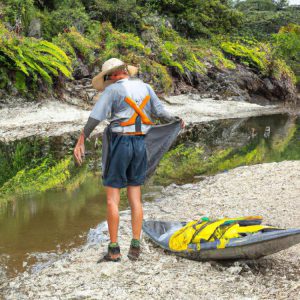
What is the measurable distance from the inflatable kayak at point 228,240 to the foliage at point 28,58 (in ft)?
36.2

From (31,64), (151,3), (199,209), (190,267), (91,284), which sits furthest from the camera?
(151,3)

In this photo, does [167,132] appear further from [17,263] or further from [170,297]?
[17,263]

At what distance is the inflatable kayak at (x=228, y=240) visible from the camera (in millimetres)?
3656

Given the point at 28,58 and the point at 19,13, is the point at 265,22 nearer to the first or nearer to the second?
the point at 19,13

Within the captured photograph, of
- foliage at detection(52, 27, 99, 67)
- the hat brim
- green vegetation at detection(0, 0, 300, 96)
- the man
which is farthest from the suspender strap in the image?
foliage at detection(52, 27, 99, 67)

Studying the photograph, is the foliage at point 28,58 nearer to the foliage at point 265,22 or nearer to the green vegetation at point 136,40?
the green vegetation at point 136,40

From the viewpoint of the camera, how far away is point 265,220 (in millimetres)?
5785

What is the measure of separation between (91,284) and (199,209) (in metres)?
3.00

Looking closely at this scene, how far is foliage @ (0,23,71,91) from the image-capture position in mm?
14385

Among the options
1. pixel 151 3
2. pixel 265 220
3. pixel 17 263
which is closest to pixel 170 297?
pixel 17 263

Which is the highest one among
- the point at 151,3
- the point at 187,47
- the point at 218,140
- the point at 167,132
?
the point at 151,3

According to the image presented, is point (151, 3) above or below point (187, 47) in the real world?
above

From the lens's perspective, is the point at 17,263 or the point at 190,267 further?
the point at 17,263

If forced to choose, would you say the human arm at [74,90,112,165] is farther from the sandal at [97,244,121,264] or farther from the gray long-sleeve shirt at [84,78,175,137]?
the sandal at [97,244,121,264]
